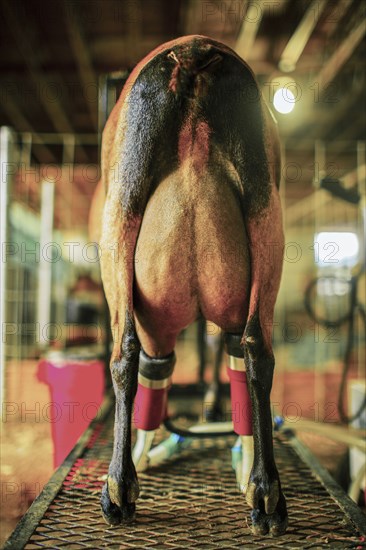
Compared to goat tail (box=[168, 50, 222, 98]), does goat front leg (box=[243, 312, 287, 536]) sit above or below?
below

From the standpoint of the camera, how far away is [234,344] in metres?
1.52

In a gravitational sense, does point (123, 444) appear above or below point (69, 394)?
above

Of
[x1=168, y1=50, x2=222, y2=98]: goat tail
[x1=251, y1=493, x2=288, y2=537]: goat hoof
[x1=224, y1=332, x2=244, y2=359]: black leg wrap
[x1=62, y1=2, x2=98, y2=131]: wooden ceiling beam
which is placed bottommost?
[x1=251, y1=493, x2=288, y2=537]: goat hoof

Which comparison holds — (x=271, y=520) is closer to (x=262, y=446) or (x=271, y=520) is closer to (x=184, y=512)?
(x=262, y=446)

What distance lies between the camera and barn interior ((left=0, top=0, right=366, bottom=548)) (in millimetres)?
2773

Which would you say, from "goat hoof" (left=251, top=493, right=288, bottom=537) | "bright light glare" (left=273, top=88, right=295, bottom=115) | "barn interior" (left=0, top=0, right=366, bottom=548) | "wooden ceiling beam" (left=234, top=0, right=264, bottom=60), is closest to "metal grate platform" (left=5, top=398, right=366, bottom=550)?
"goat hoof" (left=251, top=493, right=288, bottom=537)

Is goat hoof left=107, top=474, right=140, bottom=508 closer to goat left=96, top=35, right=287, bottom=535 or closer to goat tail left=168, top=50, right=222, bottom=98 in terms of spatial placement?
goat left=96, top=35, right=287, bottom=535

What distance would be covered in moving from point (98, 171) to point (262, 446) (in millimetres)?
2335

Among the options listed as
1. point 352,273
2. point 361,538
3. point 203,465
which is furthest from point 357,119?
point 361,538

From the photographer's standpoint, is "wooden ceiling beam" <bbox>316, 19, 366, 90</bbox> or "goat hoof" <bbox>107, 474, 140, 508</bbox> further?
"wooden ceiling beam" <bbox>316, 19, 366, 90</bbox>

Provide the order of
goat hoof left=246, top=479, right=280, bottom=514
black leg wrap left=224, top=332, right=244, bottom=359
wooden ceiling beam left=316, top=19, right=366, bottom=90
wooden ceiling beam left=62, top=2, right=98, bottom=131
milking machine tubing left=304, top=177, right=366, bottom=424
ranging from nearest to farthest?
goat hoof left=246, top=479, right=280, bottom=514 → black leg wrap left=224, top=332, right=244, bottom=359 → milking machine tubing left=304, top=177, right=366, bottom=424 → wooden ceiling beam left=316, top=19, right=366, bottom=90 → wooden ceiling beam left=62, top=2, right=98, bottom=131

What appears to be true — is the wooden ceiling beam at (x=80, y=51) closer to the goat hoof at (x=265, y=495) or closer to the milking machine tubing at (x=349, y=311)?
the milking machine tubing at (x=349, y=311)

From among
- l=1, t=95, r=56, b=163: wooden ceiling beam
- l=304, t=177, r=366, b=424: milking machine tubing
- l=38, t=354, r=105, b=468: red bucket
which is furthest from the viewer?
l=1, t=95, r=56, b=163: wooden ceiling beam

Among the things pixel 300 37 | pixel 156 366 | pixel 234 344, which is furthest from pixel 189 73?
pixel 300 37
